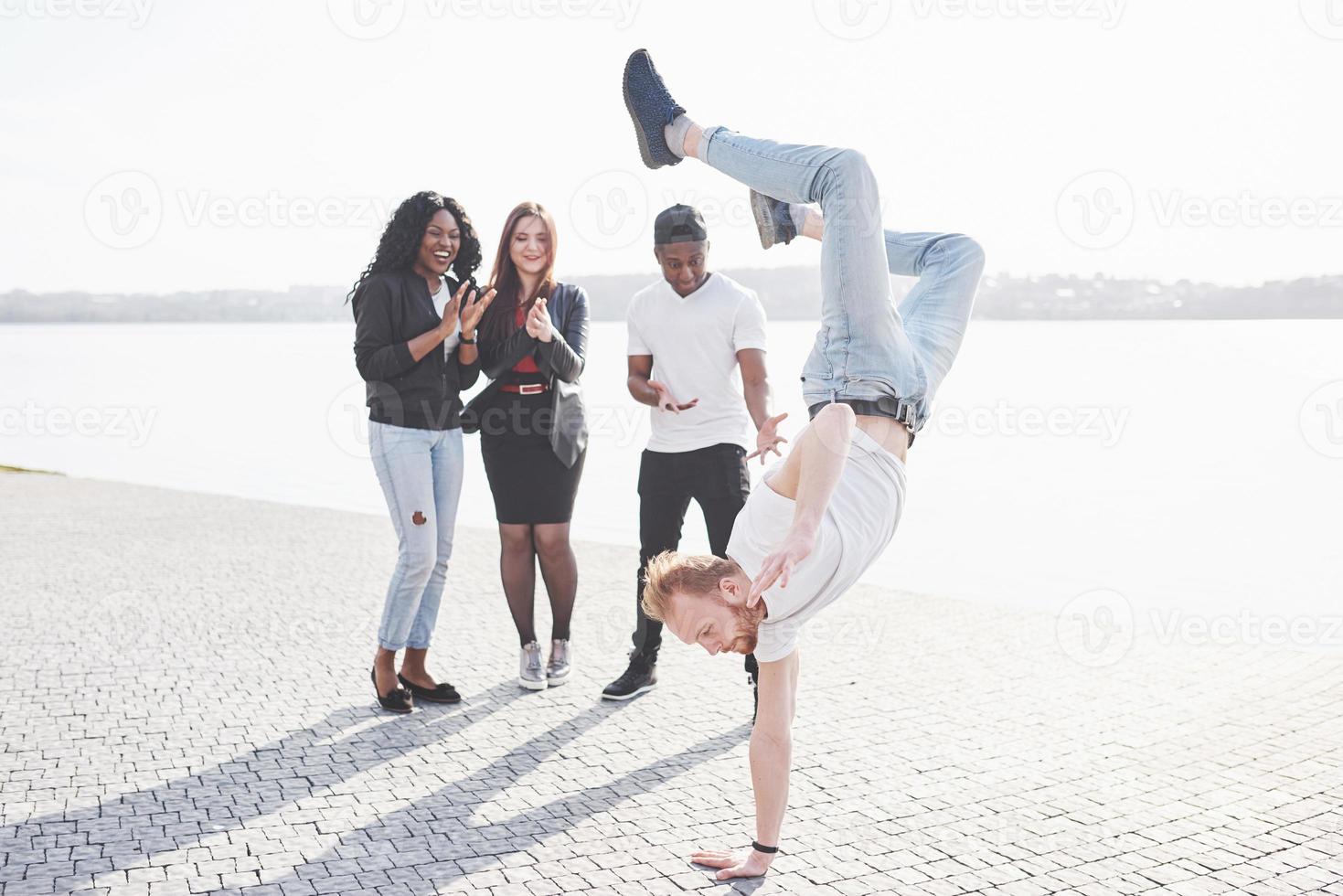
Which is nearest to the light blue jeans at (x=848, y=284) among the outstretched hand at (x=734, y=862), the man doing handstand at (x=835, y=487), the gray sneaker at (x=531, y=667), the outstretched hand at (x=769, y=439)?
the man doing handstand at (x=835, y=487)

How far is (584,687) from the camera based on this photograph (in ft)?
18.1

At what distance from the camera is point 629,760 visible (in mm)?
4484

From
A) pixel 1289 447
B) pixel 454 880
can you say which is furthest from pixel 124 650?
pixel 1289 447

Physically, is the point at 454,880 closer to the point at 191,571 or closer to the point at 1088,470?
the point at 191,571

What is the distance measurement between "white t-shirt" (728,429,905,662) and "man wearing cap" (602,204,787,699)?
177 cm

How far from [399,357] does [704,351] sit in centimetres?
138

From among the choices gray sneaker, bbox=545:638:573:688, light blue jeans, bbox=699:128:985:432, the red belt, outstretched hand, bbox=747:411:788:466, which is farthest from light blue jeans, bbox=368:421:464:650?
light blue jeans, bbox=699:128:985:432

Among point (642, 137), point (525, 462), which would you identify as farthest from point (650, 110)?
point (525, 462)

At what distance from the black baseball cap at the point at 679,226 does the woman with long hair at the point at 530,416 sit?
0.57 meters

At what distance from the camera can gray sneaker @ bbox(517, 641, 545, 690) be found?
544cm

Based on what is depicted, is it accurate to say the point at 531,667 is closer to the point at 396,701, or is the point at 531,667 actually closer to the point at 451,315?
the point at 396,701

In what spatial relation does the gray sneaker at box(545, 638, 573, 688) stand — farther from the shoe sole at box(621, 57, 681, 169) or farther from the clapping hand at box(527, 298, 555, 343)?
the shoe sole at box(621, 57, 681, 169)

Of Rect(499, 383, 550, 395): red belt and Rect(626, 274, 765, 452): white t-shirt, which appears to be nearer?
Rect(626, 274, 765, 452): white t-shirt

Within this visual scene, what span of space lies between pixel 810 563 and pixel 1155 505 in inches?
398
